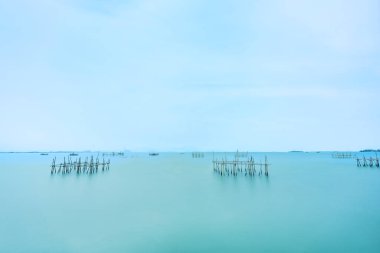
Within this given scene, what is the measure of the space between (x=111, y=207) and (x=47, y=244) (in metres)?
8.01

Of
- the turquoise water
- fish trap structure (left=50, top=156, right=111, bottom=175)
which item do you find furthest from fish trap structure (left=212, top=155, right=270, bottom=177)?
fish trap structure (left=50, top=156, right=111, bottom=175)

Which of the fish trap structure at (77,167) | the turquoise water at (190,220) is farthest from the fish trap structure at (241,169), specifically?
the fish trap structure at (77,167)

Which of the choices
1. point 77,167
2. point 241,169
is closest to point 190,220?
point 241,169

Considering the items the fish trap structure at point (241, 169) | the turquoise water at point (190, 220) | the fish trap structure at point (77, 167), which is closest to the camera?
the turquoise water at point (190, 220)

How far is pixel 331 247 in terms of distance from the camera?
1285 cm

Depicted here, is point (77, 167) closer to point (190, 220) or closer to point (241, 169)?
point (241, 169)

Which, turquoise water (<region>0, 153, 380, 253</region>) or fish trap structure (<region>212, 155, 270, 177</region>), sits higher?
fish trap structure (<region>212, 155, 270, 177</region>)

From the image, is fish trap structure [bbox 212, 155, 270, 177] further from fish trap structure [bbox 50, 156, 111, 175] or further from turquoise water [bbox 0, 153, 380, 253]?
fish trap structure [bbox 50, 156, 111, 175]

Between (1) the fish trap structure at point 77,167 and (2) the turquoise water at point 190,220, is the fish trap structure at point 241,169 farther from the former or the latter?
(1) the fish trap structure at point 77,167

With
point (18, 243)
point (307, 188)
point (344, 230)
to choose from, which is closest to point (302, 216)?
point (344, 230)

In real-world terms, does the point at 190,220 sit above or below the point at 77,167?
below

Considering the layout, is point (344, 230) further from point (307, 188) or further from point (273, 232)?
point (307, 188)

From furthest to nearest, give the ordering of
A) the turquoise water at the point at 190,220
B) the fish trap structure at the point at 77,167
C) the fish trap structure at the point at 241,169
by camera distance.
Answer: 1. the fish trap structure at the point at 77,167
2. the fish trap structure at the point at 241,169
3. the turquoise water at the point at 190,220

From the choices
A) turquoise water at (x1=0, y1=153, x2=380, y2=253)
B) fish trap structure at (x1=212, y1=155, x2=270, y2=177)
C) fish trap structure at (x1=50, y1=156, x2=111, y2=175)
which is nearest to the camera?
turquoise water at (x1=0, y1=153, x2=380, y2=253)
